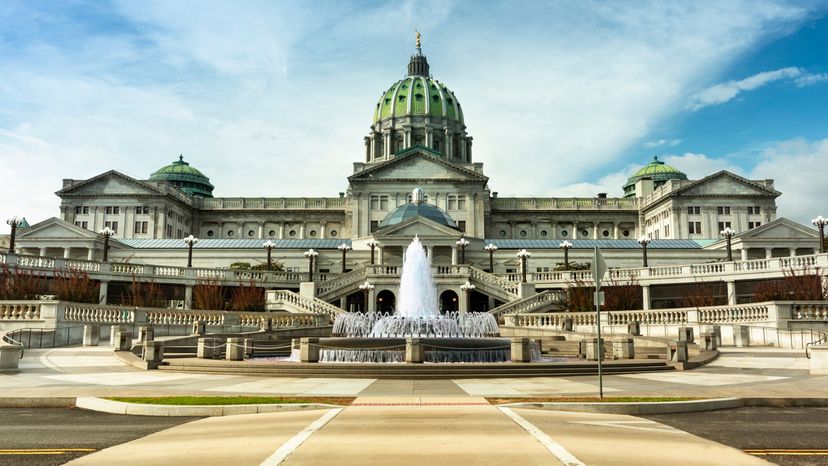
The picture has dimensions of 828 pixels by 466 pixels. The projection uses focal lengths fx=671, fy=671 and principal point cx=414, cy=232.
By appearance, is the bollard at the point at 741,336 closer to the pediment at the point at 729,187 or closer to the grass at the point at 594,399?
the grass at the point at 594,399

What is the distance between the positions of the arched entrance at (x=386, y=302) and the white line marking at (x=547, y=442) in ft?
172

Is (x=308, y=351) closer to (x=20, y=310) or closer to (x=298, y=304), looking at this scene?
(x=20, y=310)

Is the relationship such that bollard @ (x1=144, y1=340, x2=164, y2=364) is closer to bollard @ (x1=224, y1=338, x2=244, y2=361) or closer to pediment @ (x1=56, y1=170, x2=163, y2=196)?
bollard @ (x1=224, y1=338, x2=244, y2=361)

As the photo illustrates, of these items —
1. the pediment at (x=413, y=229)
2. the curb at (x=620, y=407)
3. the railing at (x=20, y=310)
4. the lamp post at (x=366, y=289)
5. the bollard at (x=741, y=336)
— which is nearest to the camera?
the curb at (x=620, y=407)

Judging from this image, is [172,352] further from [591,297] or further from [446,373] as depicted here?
[591,297]

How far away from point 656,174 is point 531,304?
96.2 m

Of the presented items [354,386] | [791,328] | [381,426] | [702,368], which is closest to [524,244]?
[791,328]

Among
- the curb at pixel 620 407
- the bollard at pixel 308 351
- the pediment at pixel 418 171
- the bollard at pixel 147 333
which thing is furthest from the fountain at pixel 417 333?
the pediment at pixel 418 171

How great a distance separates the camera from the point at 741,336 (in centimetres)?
3400

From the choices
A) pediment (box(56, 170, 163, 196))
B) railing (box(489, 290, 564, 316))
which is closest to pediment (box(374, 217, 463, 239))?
railing (box(489, 290, 564, 316))

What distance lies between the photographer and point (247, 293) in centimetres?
5288

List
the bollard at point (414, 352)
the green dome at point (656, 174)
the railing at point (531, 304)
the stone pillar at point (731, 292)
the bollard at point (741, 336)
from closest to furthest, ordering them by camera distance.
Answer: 1. the bollard at point (414, 352)
2. the bollard at point (741, 336)
3. the railing at point (531, 304)
4. the stone pillar at point (731, 292)
5. the green dome at point (656, 174)

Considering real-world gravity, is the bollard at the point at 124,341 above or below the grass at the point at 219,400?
above

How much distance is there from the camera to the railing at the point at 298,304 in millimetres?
50188
